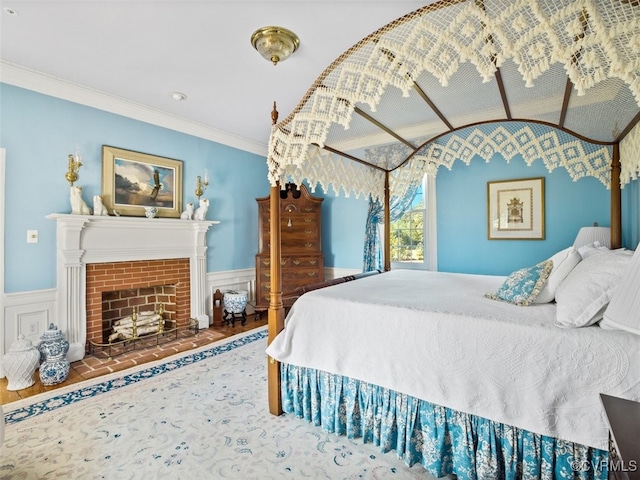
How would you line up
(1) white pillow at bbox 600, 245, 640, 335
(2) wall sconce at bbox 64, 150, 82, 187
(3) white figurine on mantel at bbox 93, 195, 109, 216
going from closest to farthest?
(1) white pillow at bbox 600, 245, 640, 335, (2) wall sconce at bbox 64, 150, 82, 187, (3) white figurine on mantel at bbox 93, 195, 109, 216

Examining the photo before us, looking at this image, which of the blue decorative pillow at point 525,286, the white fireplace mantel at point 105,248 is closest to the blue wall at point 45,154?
the white fireplace mantel at point 105,248

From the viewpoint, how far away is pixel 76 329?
3023 mm

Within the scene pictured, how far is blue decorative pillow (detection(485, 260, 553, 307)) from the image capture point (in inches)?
67.4

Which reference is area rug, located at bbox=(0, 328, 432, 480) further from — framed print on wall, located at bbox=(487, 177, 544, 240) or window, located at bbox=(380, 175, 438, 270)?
framed print on wall, located at bbox=(487, 177, 544, 240)

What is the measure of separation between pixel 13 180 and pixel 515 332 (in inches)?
153

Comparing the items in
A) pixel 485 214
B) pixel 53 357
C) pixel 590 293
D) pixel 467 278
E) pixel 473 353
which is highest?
pixel 485 214

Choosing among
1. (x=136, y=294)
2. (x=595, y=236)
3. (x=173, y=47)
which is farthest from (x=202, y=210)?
(x=595, y=236)

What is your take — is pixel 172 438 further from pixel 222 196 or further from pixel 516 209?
pixel 516 209

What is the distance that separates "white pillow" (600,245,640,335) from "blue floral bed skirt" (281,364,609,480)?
0.83 meters

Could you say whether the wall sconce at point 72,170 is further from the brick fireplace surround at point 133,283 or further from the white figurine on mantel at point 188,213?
the white figurine on mantel at point 188,213

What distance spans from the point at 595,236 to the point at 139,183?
4575 mm

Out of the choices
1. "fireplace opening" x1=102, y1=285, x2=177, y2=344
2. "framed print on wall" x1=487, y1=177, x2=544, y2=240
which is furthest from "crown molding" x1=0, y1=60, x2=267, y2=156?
"framed print on wall" x1=487, y1=177, x2=544, y2=240

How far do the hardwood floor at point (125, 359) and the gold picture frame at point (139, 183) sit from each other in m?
1.49

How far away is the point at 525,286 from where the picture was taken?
1763mm
